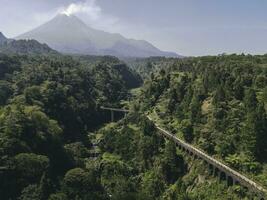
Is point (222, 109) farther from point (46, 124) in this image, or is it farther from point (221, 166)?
point (46, 124)

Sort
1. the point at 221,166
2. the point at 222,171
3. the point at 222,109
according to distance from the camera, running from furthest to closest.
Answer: the point at 222,109
the point at 222,171
the point at 221,166

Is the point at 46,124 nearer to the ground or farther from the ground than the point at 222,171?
farther from the ground

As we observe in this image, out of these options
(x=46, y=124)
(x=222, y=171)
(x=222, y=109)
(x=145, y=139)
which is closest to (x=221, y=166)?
(x=222, y=171)

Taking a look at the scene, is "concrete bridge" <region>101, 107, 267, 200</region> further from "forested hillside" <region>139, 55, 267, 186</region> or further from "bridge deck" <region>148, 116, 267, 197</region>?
"forested hillside" <region>139, 55, 267, 186</region>

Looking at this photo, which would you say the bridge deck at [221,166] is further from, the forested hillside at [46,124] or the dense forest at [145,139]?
the forested hillside at [46,124]

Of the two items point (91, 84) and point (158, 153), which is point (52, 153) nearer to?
point (158, 153)

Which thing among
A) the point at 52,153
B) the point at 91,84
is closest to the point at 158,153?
the point at 52,153

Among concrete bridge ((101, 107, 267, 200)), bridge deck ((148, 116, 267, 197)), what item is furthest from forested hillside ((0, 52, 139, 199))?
concrete bridge ((101, 107, 267, 200))
